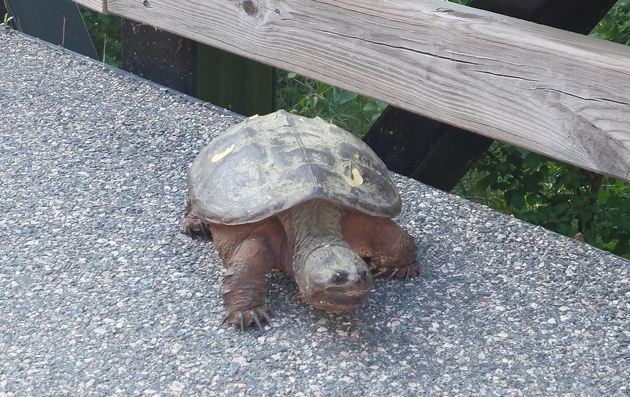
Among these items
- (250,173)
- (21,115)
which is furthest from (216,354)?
(21,115)

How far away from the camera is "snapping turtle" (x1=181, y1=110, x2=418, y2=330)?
8.06ft

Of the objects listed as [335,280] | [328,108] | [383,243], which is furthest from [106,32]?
[335,280]

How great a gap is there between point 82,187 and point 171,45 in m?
1.23

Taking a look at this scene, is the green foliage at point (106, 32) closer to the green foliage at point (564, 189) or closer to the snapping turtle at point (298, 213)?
the green foliage at point (564, 189)

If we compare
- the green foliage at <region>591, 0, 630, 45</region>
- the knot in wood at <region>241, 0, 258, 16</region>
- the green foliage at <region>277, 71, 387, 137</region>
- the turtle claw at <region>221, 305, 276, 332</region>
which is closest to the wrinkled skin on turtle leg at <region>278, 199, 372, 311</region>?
the turtle claw at <region>221, 305, 276, 332</region>

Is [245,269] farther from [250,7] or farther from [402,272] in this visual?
[250,7]

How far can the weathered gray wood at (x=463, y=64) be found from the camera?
2.61 metres

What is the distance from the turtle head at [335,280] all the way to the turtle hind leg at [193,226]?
0.62 m

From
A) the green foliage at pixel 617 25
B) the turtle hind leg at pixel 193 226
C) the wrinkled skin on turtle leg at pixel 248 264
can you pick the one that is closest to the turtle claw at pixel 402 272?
the wrinkled skin on turtle leg at pixel 248 264

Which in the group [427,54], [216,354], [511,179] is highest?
[427,54]

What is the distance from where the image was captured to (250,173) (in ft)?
8.78

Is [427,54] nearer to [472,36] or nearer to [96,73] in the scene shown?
[472,36]

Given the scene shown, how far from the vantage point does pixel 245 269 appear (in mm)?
2574

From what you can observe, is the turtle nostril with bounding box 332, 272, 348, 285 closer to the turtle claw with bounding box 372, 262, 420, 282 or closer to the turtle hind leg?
the turtle claw with bounding box 372, 262, 420, 282
